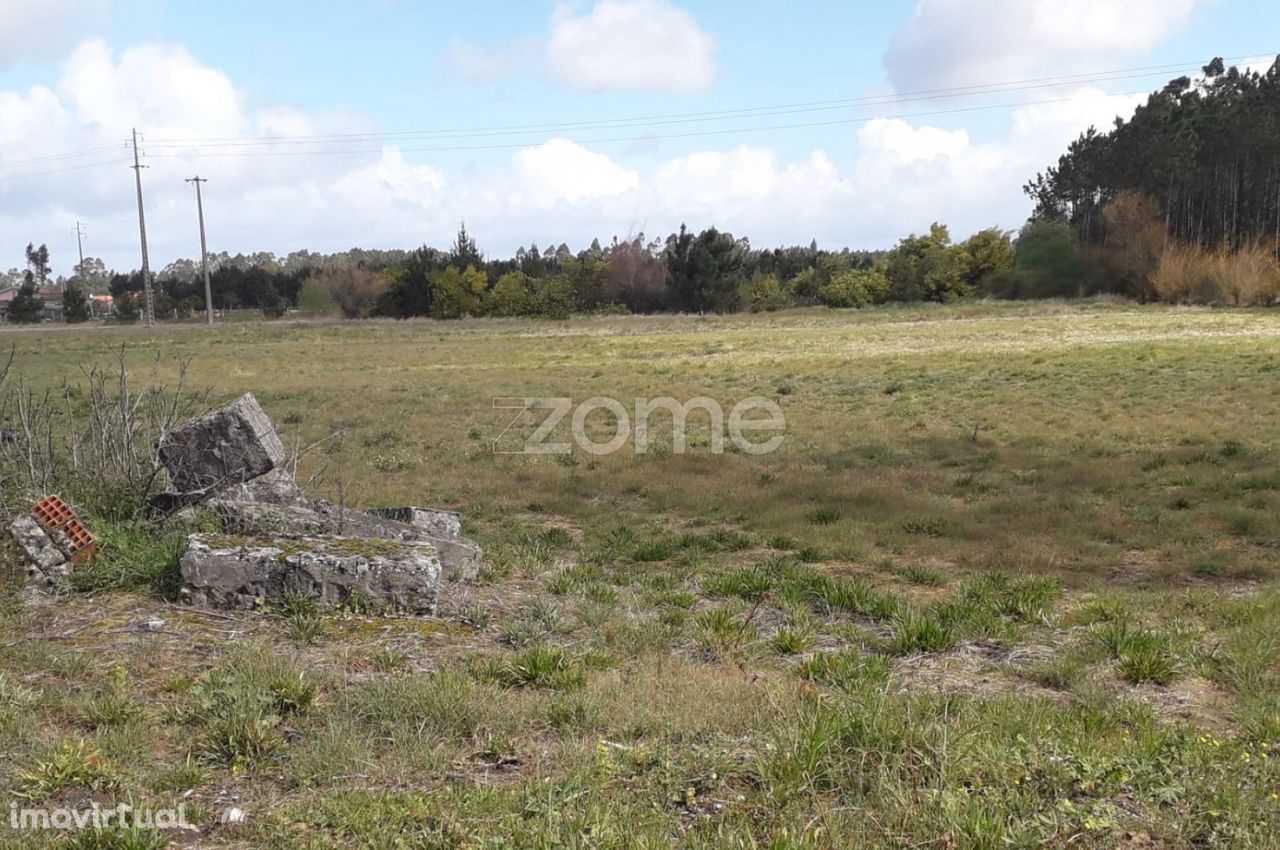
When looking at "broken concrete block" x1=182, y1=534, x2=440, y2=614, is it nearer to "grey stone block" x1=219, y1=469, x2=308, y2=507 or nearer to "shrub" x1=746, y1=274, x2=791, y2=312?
"grey stone block" x1=219, y1=469, x2=308, y2=507

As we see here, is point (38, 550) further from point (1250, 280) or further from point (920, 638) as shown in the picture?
point (1250, 280)

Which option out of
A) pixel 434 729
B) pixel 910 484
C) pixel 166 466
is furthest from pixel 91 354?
pixel 434 729

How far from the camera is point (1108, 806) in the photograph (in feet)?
11.0

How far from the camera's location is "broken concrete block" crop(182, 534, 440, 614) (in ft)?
19.8

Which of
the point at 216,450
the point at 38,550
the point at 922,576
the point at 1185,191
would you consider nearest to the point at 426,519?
the point at 216,450

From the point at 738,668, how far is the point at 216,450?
5.23 m

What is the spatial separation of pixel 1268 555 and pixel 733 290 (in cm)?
6897

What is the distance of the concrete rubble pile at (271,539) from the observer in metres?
6.05

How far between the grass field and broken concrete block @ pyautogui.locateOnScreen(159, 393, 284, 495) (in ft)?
2.76

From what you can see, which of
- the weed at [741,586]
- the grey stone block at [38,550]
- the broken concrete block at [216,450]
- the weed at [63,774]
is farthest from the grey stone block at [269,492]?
the weed at [741,586]

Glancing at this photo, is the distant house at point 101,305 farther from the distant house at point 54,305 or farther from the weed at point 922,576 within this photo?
the weed at point 922,576

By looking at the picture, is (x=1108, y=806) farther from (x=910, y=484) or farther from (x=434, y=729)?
(x=910, y=484)

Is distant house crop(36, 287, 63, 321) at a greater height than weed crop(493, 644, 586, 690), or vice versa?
distant house crop(36, 287, 63, 321)

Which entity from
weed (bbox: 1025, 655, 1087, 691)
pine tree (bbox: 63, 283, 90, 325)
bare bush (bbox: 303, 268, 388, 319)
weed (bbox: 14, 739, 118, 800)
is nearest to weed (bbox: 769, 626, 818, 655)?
weed (bbox: 1025, 655, 1087, 691)
